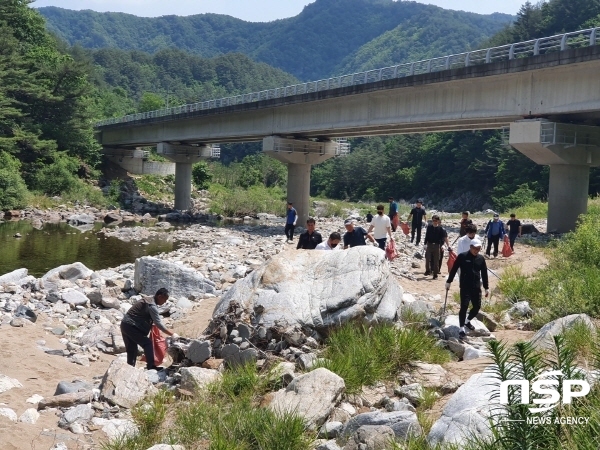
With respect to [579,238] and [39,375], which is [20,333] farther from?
[579,238]

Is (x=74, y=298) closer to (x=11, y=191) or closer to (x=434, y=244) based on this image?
(x=434, y=244)

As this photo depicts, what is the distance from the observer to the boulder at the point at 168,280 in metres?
15.1

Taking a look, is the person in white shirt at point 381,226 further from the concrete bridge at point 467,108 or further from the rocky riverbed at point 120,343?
the concrete bridge at point 467,108

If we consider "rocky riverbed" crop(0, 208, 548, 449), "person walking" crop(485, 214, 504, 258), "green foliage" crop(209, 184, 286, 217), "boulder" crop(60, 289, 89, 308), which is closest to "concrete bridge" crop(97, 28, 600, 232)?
"person walking" crop(485, 214, 504, 258)

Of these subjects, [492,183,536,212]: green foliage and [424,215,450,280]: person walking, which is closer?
[424,215,450,280]: person walking

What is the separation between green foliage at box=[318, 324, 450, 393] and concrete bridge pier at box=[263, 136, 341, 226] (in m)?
28.1

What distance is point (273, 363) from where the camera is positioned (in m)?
8.56

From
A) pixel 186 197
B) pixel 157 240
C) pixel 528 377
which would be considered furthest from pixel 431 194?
pixel 528 377

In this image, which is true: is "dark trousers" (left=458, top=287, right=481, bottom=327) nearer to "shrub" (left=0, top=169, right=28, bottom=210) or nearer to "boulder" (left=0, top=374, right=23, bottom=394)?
"boulder" (left=0, top=374, right=23, bottom=394)

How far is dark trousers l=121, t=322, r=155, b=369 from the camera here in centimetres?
943

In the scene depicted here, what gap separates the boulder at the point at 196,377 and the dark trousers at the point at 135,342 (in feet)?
3.61

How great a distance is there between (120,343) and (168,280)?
12.0ft

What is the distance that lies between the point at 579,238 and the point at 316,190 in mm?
80879

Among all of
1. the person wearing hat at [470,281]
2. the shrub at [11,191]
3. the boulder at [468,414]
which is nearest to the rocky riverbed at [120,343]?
the person wearing hat at [470,281]
